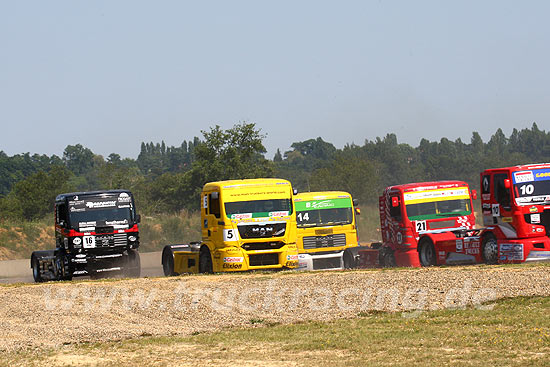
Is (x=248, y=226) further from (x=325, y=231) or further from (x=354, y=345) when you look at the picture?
(x=354, y=345)

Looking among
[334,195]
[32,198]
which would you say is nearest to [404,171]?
[32,198]

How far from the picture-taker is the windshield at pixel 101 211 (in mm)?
26938

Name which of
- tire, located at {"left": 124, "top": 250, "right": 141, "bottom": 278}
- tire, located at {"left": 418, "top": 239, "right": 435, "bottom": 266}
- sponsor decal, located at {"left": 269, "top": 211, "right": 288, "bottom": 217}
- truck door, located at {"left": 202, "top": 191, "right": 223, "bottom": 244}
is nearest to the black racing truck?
tire, located at {"left": 124, "top": 250, "right": 141, "bottom": 278}

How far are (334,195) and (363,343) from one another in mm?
16813

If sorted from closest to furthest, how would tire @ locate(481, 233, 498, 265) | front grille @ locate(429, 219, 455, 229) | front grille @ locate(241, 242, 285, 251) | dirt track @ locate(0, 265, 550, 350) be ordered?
dirt track @ locate(0, 265, 550, 350)
tire @ locate(481, 233, 498, 265)
front grille @ locate(241, 242, 285, 251)
front grille @ locate(429, 219, 455, 229)

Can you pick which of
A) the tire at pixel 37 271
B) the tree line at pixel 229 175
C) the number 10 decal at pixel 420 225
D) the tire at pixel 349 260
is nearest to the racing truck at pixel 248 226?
the tire at pixel 349 260

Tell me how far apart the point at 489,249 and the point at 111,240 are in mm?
12371

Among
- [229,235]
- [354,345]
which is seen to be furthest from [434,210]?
[354,345]

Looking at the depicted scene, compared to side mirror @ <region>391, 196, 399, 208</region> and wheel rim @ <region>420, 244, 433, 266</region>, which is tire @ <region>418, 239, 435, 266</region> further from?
side mirror @ <region>391, 196, 399, 208</region>

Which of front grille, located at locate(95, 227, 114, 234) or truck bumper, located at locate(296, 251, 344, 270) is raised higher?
front grille, located at locate(95, 227, 114, 234)

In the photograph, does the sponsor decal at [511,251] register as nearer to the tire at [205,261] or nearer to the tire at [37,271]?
the tire at [205,261]

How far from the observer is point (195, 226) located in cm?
A: 5884

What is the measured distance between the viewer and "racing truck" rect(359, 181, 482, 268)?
2586 cm

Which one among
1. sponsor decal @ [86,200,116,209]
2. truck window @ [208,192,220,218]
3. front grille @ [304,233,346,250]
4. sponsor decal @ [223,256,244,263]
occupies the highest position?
sponsor decal @ [86,200,116,209]
